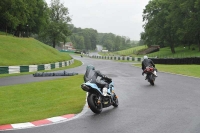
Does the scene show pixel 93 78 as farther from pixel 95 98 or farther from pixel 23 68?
pixel 23 68

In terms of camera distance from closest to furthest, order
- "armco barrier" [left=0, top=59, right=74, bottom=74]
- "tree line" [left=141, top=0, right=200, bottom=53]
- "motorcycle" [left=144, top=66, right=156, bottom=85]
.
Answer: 1. "motorcycle" [left=144, top=66, right=156, bottom=85]
2. "armco barrier" [left=0, top=59, right=74, bottom=74]
3. "tree line" [left=141, top=0, right=200, bottom=53]

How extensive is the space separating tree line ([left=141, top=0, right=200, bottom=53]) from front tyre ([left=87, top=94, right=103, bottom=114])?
53913 millimetres

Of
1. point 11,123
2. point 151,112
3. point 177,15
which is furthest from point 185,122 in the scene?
point 177,15

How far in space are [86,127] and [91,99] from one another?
5.10ft

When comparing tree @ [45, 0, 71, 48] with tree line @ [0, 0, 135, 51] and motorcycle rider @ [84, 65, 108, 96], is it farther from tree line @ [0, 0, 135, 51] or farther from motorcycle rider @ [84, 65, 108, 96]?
motorcycle rider @ [84, 65, 108, 96]

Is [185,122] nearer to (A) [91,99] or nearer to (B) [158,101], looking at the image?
(A) [91,99]

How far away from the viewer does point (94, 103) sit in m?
8.45

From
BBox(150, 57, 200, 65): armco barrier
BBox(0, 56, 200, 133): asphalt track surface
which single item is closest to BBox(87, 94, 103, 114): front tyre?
BBox(0, 56, 200, 133): asphalt track surface

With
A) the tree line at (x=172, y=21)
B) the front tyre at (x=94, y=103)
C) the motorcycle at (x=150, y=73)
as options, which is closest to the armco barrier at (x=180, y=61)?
the motorcycle at (x=150, y=73)

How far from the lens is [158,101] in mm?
10641

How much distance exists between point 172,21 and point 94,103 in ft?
199

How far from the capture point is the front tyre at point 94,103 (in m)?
8.31

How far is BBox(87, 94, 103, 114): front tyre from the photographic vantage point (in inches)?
327

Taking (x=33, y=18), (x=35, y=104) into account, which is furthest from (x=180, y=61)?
(x=33, y=18)
